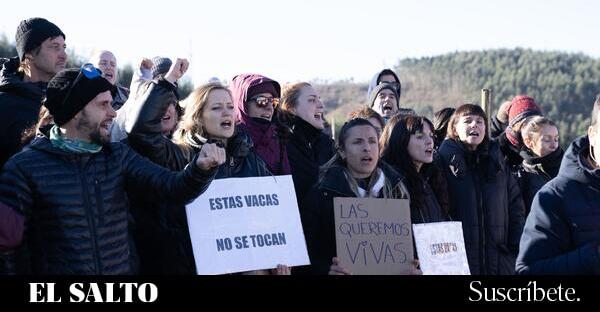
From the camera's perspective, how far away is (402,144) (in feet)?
25.3

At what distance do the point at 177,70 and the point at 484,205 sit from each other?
2877 millimetres

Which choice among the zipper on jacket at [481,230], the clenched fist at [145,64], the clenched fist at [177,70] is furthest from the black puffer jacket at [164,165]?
the clenched fist at [145,64]

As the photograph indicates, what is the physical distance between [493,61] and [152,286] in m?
50.5

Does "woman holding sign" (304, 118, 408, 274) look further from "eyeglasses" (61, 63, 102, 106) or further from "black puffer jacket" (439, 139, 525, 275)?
"eyeglasses" (61, 63, 102, 106)

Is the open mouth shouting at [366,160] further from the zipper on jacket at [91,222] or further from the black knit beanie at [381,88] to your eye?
the black knit beanie at [381,88]

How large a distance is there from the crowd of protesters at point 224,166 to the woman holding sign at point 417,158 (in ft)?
0.04

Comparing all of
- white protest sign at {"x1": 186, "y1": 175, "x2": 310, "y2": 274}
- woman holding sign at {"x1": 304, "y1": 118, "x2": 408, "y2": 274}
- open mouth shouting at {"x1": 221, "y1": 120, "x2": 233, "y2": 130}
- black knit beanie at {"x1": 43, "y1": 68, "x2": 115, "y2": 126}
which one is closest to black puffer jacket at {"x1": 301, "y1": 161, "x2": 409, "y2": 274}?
woman holding sign at {"x1": 304, "y1": 118, "x2": 408, "y2": 274}

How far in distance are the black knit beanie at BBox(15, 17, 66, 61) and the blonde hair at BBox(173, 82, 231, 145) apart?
1016mm

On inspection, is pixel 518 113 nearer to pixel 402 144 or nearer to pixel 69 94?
pixel 402 144

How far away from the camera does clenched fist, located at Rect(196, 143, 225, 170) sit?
16.9ft

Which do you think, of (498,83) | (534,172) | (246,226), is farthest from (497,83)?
(246,226)

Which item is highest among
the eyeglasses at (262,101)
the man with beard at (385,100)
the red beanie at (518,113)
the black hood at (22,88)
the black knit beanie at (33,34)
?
the black knit beanie at (33,34)

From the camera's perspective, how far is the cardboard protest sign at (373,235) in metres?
6.47

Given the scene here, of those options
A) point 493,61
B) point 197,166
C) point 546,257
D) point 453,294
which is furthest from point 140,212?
point 493,61
